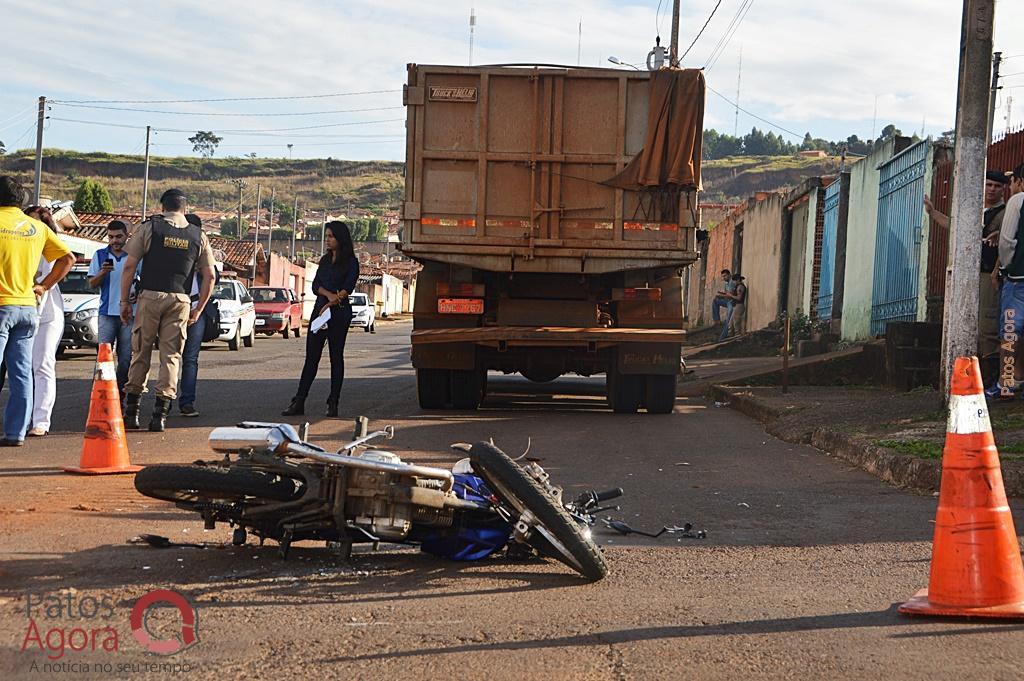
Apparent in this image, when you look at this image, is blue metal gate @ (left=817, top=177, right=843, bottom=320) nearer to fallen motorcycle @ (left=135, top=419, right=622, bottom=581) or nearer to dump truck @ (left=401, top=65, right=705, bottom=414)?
dump truck @ (left=401, top=65, right=705, bottom=414)

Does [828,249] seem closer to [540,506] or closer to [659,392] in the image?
[659,392]

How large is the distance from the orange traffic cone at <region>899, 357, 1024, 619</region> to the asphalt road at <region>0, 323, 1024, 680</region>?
4.3 inches

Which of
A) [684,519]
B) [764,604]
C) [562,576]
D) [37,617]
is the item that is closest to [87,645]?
[37,617]

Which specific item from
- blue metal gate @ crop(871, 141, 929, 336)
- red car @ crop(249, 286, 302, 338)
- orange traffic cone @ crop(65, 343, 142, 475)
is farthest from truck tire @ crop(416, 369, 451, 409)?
red car @ crop(249, 286, 302, 338)

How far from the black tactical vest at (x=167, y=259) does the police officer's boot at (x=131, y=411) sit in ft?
2.86

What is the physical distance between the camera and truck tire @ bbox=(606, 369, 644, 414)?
12117mm

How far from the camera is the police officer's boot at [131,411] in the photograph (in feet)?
31.5

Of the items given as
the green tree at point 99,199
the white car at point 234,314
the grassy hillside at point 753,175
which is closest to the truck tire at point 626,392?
the white car at point 234,314

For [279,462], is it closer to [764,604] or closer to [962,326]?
[764,604]

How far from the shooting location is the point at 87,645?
12.2 feet

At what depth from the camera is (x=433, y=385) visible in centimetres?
1216

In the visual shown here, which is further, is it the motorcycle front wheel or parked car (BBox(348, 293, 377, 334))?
parked car (BBox(348, 293, 377, 334))

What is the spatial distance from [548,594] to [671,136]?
299 inches

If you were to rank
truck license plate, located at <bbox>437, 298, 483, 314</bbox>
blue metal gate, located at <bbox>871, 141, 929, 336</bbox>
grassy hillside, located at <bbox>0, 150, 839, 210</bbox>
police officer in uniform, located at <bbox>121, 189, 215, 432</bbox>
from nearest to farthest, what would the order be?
police officer in uniform, located at <bbox>121, 189, 215, 432</bbox>
truck license plate, located at <bbox>437, 298, 483, 314</bbox>
blue metal gate, located at <bbox>871, 141, 929, 336</bbox>
grassy hillside, located at <bbox>0, 150, 839, 210</bbox>
